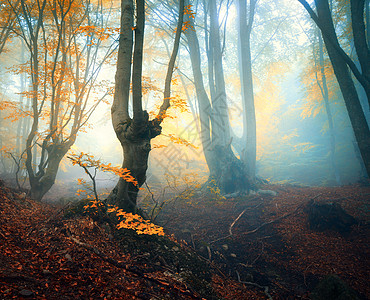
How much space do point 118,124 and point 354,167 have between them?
1762 centimetres

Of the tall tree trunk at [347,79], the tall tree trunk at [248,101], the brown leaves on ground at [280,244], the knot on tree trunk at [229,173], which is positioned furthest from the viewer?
the tall tree trunk at [248,101]

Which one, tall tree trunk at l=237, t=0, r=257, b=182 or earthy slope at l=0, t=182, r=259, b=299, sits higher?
tall tree trunk at l=237, t=0, r=257, b=182

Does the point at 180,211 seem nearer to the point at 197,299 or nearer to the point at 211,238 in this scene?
the point at 211,238

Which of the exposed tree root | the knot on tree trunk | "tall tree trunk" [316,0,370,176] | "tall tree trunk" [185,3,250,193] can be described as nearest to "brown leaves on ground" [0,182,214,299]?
the exposed tree root

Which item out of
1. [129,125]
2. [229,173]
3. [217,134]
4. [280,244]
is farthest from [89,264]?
[217,134]

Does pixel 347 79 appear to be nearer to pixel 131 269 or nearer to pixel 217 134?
pixel 217 134

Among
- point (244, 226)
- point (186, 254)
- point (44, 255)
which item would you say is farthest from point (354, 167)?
point (44, 255)

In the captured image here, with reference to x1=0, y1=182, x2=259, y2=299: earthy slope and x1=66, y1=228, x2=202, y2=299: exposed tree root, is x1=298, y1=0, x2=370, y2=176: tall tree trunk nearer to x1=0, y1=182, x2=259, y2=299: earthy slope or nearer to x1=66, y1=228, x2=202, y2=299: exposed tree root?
x1=0, y1=182, x2=259, y2=299: earthy slope

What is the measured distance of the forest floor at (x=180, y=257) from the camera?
1997mm

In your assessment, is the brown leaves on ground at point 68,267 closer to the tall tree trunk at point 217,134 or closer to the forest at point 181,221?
the forest at point 181,221

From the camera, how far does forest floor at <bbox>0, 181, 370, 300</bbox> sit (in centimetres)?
200

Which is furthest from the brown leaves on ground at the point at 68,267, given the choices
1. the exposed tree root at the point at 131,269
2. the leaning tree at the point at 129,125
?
the leaning tree at the point at 129,125

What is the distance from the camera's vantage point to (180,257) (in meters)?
3.19

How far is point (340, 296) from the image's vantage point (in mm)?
2385
